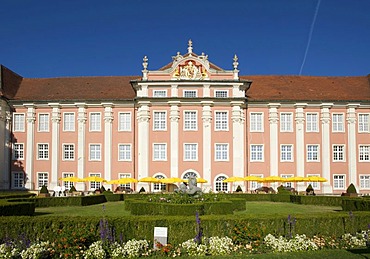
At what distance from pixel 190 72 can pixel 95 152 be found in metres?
12.1

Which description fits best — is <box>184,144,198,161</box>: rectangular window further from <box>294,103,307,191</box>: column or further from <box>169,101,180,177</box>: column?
→ <box>294,103,307,191</box>: column

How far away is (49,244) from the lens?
40.0 feet

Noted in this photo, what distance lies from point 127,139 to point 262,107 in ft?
44.4

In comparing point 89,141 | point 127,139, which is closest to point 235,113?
point 127,139

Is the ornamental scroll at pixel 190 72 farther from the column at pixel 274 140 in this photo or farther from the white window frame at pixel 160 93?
the column at pixel 274 140

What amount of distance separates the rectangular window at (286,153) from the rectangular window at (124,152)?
582 inches

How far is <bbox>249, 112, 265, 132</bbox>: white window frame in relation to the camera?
137ft

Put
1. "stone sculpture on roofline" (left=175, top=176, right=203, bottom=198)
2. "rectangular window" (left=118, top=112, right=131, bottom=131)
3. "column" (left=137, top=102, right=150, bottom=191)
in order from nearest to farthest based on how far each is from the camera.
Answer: "stone sculpture on roofline" (left=175, top=176, right=203, bottom=198)
"column" (left=137, top=102, right=150, bottom=191)
"rectangular window" (left=118, top=112, right=131, bottom=131)

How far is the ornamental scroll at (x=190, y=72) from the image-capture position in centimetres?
4050

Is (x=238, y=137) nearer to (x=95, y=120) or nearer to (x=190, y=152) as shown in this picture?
(x=190, y=152)

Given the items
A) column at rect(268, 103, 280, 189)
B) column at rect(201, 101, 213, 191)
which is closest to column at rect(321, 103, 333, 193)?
column at rect(268, 103, 280, 189)

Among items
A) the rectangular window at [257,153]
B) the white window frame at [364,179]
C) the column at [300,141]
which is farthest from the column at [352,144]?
the rectangular window at [257,153]

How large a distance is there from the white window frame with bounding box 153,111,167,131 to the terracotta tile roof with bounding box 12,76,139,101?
3.27m

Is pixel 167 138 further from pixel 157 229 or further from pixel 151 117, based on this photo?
pixel 157 229
